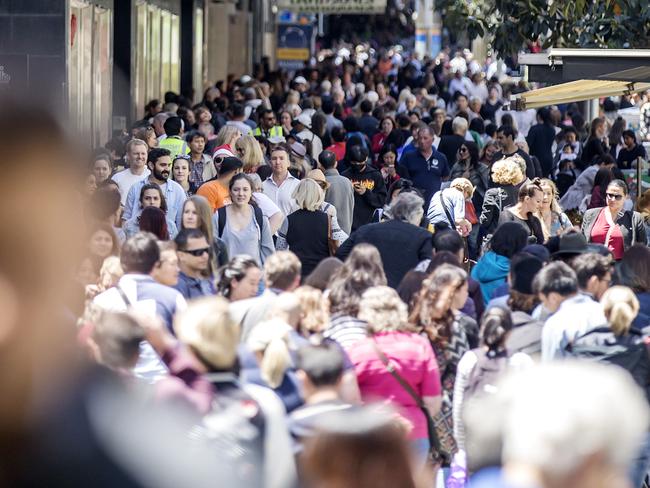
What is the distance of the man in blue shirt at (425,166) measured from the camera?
596 inches

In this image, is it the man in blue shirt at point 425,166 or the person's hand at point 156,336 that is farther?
the man in blue shirt at point 425,166

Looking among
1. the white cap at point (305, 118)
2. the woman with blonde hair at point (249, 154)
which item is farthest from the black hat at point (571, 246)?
the white cap at point (305, 118)

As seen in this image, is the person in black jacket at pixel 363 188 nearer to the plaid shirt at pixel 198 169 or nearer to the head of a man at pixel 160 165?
the plaid shirt at pixel 198 169

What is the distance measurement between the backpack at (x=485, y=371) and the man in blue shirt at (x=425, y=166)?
8.11m

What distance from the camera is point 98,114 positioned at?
22.1 metres

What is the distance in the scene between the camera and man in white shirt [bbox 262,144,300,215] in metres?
12.3

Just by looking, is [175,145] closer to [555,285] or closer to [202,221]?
[202,221]

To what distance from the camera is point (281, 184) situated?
12.6 meters

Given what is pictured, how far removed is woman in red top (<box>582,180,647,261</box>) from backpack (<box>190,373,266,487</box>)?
21.3ft

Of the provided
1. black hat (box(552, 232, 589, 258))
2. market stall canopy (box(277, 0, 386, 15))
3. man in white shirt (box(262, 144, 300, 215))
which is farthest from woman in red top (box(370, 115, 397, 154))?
market stall canopy (box(277, 0, 386, 15))

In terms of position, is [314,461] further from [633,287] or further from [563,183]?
[563,183]

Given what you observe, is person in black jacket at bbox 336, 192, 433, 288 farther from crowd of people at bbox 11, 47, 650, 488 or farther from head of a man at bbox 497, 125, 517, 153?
head of a man at bbox 497, 125, 517, 153

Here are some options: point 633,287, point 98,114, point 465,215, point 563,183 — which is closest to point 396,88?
point 98,114

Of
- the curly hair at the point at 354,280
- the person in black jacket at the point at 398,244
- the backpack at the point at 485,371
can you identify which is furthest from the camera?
the person in black jacket at the point at 398,244
